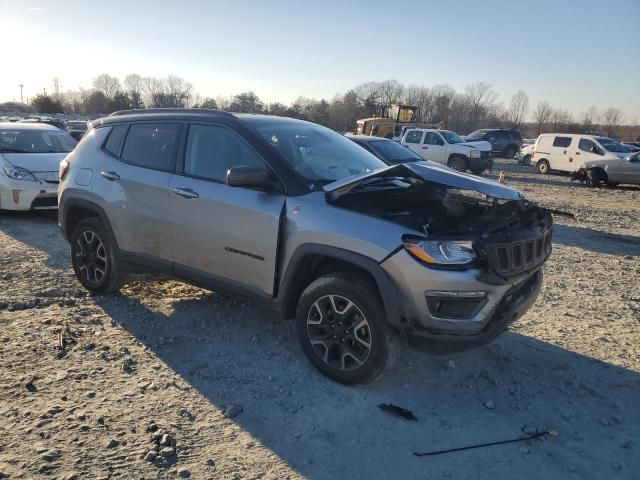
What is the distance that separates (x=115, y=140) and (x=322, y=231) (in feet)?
8.70

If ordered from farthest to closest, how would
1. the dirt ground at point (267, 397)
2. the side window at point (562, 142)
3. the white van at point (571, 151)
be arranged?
the side window at point (562, 142), the white van at point (571, 151), the dirt ground at point (267, 397)

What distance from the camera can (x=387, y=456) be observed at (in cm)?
288

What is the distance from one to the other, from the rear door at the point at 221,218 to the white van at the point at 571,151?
19.4 metres

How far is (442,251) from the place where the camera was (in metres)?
3.17

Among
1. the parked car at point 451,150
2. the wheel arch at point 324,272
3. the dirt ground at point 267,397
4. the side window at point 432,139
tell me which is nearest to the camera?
the dirt ground at point 267,397

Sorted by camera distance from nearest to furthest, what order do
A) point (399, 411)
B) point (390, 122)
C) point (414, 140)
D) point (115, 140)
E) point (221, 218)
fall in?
1. point (399, 411)
2. point (221, 218)
3. point (115, 140)
4. point (414, 140)
5. point (390, 122)

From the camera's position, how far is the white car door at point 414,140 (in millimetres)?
22031

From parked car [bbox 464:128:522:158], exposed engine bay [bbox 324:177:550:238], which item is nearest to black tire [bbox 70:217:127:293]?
exposed engine bay [bbox 324:177:550:238]

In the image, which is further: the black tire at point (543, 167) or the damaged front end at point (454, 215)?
the black tire at point (543, 167)

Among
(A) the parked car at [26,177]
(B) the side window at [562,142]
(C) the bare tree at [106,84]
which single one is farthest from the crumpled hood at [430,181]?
(C) the bare tree at [106,84]

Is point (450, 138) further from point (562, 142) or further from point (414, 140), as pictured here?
point (562, 142)

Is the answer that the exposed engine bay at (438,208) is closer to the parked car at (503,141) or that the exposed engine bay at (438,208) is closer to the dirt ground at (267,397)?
the dirt ground at (267,397)

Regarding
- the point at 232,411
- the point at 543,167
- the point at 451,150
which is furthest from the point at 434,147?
the point at 232,411

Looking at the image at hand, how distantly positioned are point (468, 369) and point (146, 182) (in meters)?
3.11
